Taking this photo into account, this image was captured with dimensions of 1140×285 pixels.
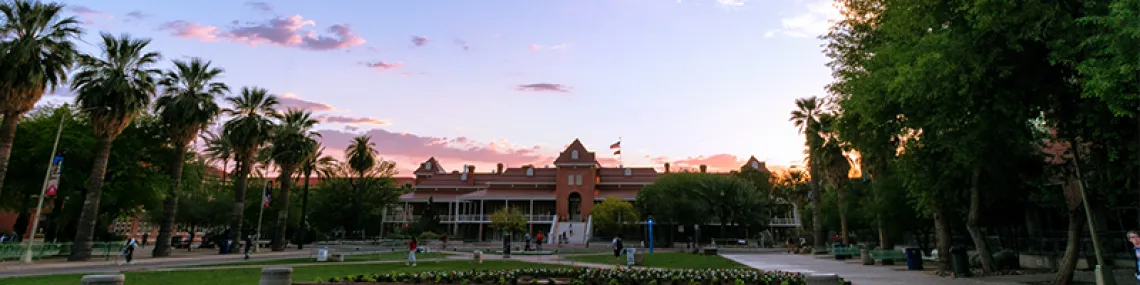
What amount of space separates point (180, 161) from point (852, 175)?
4978 cm

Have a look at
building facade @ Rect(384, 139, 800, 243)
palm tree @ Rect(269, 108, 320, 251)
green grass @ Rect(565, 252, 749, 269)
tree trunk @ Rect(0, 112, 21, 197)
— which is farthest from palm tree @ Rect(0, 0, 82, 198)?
building facade @ Rect(384, 139, 800, 243)

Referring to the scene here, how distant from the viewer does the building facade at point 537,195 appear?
232ft

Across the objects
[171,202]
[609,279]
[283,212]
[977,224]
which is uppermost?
[171,202]

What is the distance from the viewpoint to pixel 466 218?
2788 inches

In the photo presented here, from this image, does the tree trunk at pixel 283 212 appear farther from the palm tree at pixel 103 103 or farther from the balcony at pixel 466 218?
the balcony at pixel 466 218

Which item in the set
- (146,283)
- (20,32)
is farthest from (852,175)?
(20,32)

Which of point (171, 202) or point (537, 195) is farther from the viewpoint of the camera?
point (537, 195)

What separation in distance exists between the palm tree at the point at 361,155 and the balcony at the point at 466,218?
10.4 meters

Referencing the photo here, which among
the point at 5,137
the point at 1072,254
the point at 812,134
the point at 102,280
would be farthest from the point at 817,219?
the point at 5,137

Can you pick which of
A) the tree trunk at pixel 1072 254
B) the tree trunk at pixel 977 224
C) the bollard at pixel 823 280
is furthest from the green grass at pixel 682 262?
the bollard at pixel 823 280

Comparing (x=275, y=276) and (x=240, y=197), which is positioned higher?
(x=240, y=197)

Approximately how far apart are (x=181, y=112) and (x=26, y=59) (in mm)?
7895

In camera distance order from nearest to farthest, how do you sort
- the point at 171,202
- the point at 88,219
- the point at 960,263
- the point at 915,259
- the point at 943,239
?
the point at 960,263
the point at 943,239
the point at 915,259
the point at 88,219
the point at 171,202

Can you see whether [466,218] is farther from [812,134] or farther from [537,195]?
[812,134]
